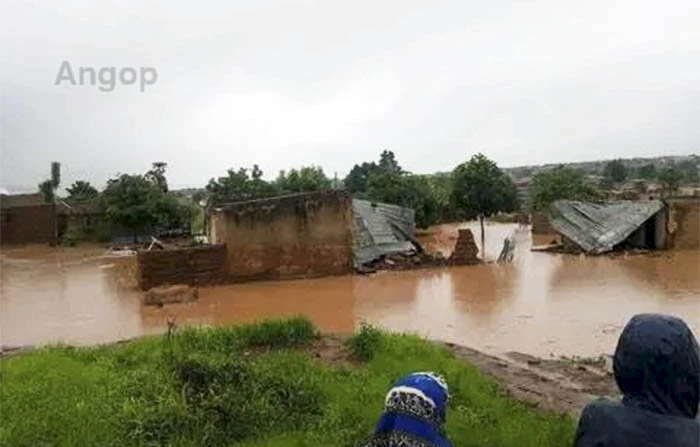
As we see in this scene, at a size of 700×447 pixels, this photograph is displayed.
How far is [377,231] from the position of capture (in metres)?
A: 20.5

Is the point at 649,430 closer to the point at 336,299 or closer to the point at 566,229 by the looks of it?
the point at 336,299

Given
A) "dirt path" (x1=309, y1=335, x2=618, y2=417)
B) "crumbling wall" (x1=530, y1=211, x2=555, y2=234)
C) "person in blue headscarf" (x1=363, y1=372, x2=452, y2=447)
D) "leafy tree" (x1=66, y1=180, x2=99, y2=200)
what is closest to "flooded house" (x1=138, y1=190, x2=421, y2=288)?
"dirt path" (x1=309, y1=335, x2=618, y2=417)

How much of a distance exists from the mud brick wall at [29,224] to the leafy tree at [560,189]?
79.2 feet

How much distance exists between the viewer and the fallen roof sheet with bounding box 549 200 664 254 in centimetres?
2230

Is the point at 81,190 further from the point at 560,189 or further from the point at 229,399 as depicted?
the point at 229,399

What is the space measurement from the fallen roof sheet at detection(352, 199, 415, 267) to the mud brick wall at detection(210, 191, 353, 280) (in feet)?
2.08

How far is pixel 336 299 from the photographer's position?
1481cm

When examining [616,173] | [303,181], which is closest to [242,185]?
[303,181]

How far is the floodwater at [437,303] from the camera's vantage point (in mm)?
11406

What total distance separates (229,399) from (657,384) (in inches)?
155

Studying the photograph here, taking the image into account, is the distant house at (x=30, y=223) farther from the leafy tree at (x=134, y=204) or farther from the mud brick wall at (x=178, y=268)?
the mud brick wall at (x=178, y=268)

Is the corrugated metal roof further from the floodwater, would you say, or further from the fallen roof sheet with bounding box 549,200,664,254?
the fallen roof sheet with bounding box 549,200,664,254

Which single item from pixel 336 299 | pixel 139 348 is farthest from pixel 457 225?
pixel 139 348

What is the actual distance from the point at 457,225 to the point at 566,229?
1665cm
